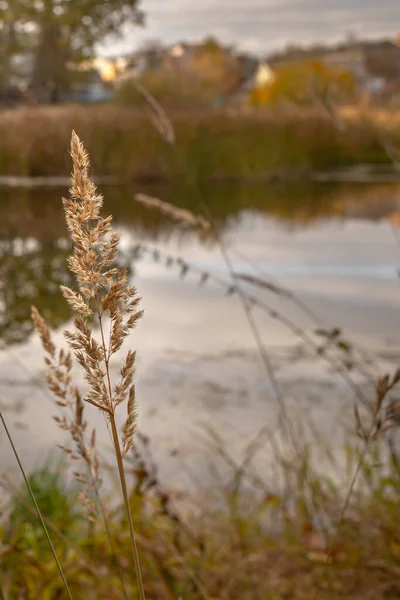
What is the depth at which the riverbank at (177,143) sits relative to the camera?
12758 millimetres

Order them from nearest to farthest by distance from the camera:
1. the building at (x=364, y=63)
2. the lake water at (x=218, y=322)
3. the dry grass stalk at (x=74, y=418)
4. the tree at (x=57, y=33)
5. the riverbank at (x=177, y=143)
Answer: the dry grass stalk at (x=74, y=418), the lake water at (x=218, y=322), the riverbank at (x=177, y=143), the tree at (x=57, y=33), the building at (x=364, y=63)

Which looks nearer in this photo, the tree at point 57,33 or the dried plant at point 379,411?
the dried plant at point 379,411

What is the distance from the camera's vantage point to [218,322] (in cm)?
543

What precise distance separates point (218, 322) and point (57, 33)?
16.0 metres

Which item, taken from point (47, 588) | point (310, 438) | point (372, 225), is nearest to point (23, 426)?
point (310, 438)

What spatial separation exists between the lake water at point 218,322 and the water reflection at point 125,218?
3cm

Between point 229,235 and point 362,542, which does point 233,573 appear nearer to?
point 362,542

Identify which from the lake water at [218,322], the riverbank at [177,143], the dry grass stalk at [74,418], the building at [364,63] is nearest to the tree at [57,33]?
the riverbank at [177,143]

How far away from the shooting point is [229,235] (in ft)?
28.8

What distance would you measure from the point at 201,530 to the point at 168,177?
11.1 metres

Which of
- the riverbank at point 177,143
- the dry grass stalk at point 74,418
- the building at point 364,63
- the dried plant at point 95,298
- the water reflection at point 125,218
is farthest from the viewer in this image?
the building at point 364,63

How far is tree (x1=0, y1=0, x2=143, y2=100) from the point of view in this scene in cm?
1638

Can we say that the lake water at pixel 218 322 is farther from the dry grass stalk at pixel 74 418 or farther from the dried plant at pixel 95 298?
the dry grass stalk at pixel 74 418

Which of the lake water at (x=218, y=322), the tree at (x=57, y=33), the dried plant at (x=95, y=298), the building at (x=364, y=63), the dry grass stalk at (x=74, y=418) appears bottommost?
the lake water at (x=218, y=322)
